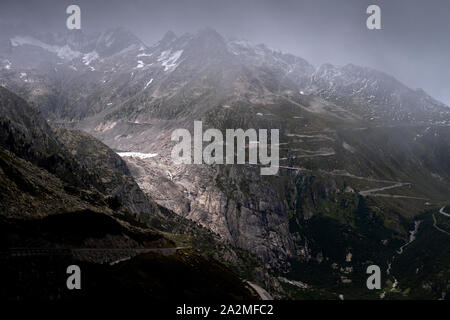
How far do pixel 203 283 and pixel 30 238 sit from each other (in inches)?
2839

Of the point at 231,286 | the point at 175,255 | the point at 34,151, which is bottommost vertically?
the point at 231,286

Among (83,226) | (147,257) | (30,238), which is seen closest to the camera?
(30,238)

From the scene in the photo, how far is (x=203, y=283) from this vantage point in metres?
149

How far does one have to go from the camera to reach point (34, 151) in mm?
193625

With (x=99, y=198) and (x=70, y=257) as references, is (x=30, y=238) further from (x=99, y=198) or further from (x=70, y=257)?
(x=99, y=198)

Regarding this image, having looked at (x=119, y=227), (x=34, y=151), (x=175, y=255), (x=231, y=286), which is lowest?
(x=231, y=286)
